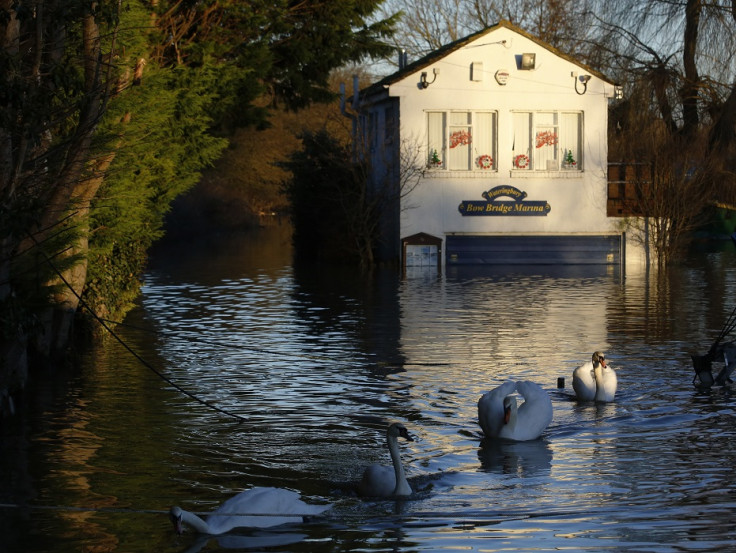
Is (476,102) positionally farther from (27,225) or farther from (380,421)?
(27,225)

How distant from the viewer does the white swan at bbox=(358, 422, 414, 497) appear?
10.1 metres

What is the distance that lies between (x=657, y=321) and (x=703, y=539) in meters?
14.3

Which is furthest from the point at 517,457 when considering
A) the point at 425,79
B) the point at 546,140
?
the point at 546,140

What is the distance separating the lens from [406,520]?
9.42 metres

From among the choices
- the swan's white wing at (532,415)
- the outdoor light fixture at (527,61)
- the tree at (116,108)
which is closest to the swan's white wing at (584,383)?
the swan's white wing at (532,415)

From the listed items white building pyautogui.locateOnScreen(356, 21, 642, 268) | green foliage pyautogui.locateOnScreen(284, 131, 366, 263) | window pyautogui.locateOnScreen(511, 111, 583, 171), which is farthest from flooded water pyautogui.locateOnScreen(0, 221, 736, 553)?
green foliage pyautogui.locateOnScreen(284, 131, 366, 263)

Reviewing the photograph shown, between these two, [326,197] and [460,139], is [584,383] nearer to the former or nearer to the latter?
[460,139]

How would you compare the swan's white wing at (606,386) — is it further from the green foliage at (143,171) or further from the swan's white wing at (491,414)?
the green foliage at (143,171)

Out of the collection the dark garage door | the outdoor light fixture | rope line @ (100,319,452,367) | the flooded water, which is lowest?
the flooded water

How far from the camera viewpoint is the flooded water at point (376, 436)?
29.7 ft

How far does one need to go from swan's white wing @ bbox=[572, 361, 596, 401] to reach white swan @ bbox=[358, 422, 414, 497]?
15.0ft

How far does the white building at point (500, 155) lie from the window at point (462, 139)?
31mm

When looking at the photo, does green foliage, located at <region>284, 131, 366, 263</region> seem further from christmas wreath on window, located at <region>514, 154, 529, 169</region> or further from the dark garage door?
Result: christmas wreath on window, located at <region>514, 154, 529, 169</region>

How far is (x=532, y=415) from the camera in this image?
41.0 feet
